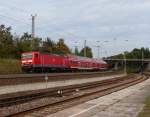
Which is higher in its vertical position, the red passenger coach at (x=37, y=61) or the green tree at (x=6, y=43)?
the green tree at (x=6, y=43)

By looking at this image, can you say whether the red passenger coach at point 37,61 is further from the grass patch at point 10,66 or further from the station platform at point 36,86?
the station platform at point 36,86

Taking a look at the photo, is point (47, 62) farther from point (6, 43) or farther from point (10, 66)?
point (6, 43)

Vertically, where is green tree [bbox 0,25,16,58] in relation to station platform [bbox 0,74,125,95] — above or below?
above

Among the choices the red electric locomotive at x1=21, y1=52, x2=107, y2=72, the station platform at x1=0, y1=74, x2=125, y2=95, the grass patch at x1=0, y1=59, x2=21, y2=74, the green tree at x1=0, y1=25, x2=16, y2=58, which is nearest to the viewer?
the station platform at x1=0, y1=74, x2=125, y2=95

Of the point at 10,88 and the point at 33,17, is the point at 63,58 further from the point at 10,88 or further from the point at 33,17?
the point at 10,88

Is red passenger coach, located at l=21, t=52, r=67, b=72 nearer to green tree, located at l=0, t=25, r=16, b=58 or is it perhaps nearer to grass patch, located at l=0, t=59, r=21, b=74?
grass patch, located at l=0, t=59, r=21, b=74

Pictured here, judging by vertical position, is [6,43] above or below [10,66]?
Result: above

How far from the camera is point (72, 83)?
4350cm

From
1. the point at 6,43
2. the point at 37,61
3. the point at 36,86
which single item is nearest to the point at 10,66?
the point at 37,61

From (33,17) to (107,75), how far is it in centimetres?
1705

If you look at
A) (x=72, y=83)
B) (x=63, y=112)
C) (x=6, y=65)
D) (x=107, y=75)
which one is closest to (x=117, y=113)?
(x=63, y=112)

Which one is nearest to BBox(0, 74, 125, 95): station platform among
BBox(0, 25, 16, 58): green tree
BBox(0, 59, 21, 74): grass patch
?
BBox(0, 59, 21, 74): grass patch

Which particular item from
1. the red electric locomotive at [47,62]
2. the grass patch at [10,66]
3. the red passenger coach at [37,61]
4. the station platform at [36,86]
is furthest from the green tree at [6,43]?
the station platform at [36,86]

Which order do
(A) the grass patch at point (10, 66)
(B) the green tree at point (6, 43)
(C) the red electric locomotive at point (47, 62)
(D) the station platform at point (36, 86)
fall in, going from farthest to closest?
1. (B) the green tree at point (6, 43)
2. (A) the grass patch at point (10, 66)
3. (C) the red electric locomotive at point (47, 62)
4. (D) the station platform at point (36, 86)
